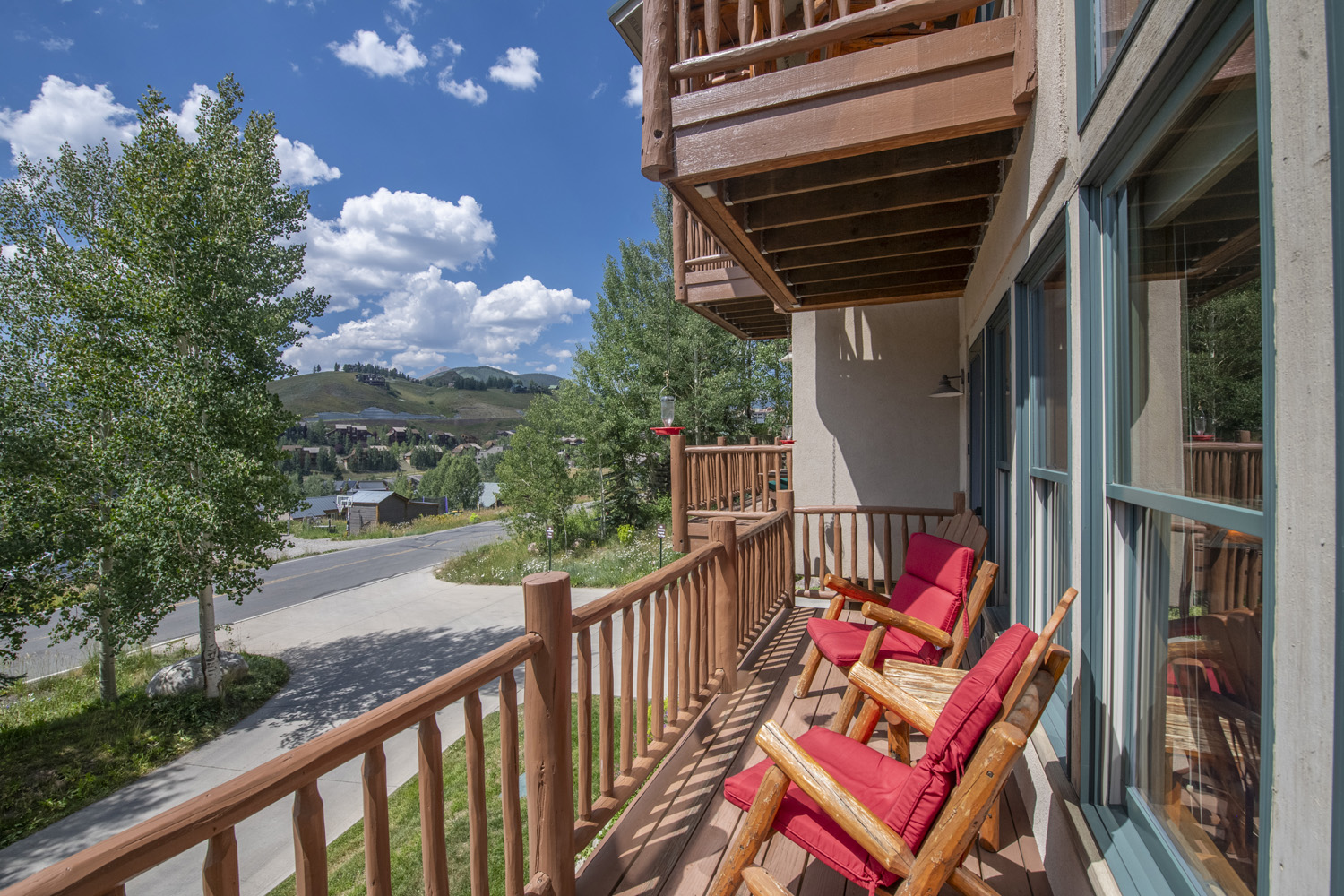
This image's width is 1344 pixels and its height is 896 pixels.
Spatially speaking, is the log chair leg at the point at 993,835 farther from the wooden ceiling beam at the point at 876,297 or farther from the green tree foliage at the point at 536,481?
the green tree foliage at the point at 536,481

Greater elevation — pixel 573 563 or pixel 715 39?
pixel 715 39

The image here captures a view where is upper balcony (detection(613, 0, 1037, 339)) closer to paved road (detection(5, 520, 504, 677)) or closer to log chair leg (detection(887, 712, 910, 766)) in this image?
log chair leg (detection(887, 712, 910, 766))

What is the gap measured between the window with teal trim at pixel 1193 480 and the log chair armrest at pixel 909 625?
1371mm

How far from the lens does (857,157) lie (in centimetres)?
280

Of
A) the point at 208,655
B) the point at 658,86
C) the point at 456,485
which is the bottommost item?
the point at 456,485

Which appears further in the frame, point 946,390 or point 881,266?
point 946,390

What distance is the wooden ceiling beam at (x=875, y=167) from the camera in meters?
2.58

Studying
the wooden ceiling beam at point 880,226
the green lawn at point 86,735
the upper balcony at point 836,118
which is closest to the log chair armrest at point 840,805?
the upper balcony at point 836,118

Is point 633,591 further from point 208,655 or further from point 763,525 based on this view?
point 208,655

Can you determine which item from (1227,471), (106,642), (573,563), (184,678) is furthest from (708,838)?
(573,563)

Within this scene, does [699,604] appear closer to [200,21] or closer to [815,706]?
[815,706]

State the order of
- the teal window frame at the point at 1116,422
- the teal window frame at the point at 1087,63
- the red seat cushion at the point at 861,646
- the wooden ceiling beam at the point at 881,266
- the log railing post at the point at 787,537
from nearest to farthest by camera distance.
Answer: the teal window frame at the point at 1116,422 → the teal window frame at the point at 1087,63 → the red seat cushion at the point at 861,646 → the wooden ceiling beam at the point at 881,266 → the log railing post at the point at 787,537

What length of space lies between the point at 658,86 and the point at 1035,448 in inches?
86.3

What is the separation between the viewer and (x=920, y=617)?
3025mm
